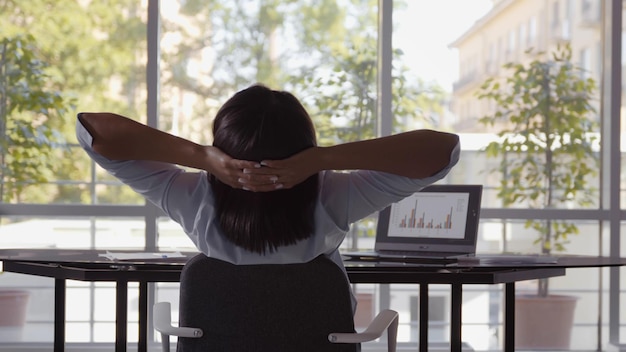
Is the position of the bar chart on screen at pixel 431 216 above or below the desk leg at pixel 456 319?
above

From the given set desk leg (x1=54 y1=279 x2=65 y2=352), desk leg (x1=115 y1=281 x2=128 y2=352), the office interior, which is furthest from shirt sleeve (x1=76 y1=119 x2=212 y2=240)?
the office interior

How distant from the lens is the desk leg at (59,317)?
A: 304 centimetres

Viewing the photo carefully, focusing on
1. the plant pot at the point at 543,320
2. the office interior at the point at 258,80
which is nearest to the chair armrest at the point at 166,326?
the office interior at the point at 258,80

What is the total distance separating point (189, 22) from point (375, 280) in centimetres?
267

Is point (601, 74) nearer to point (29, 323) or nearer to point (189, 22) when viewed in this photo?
point (189, 22)

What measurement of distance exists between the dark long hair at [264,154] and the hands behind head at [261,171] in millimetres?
25

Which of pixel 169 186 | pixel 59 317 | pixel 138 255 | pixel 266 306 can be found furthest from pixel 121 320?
pixel 266 306

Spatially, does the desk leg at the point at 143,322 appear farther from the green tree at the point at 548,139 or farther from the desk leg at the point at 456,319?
the green tree at the point at 548,139

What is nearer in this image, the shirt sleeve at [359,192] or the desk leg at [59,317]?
the shirt sleeve at [359,192]

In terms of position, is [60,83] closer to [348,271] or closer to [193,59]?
[193,59]

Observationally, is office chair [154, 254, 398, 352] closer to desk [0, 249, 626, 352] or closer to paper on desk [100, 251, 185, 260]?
desk [0, 249, 626, 352]

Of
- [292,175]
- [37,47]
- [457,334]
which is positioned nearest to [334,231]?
[292,175]

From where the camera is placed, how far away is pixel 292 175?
162 centimetres

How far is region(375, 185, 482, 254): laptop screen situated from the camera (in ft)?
10.1
